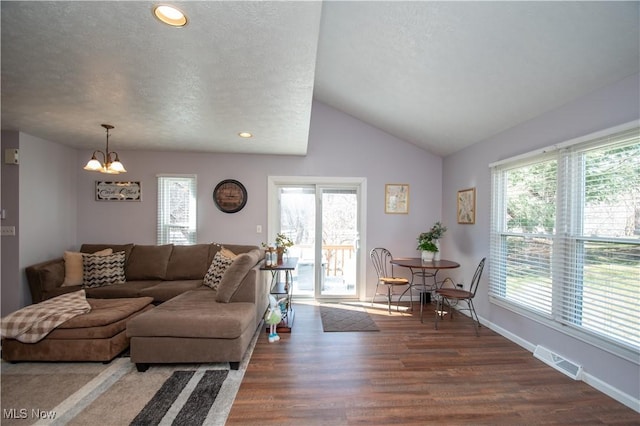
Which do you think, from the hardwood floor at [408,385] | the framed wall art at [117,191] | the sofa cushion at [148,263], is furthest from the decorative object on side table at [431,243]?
the framed wall art at [117,191]

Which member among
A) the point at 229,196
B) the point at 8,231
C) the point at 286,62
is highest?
the point at 286,62

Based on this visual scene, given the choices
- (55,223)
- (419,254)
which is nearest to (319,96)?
(419,254)

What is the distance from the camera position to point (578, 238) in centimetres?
242

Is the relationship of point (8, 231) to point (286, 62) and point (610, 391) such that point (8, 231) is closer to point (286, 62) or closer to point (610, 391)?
point (286, 62)

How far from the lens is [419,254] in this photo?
469 cm

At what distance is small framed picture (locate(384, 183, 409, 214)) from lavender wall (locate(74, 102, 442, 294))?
0.28 feet

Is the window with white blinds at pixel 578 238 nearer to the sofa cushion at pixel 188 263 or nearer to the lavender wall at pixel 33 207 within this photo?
the sofa cushion at pixel 188 263

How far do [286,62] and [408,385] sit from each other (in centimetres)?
270

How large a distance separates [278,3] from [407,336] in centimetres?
336

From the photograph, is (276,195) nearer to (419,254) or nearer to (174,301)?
(174,301)

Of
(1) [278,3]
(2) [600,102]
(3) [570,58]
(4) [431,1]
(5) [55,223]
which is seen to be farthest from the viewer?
(5) [55,223]

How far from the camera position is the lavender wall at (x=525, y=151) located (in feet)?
6.88

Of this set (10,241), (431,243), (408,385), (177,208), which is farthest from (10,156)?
(431,243)

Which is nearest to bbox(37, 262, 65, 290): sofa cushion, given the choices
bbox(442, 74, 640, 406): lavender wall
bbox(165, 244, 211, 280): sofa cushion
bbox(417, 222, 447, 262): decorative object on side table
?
bbox(165, 244, 211, 280): sofa cushion
